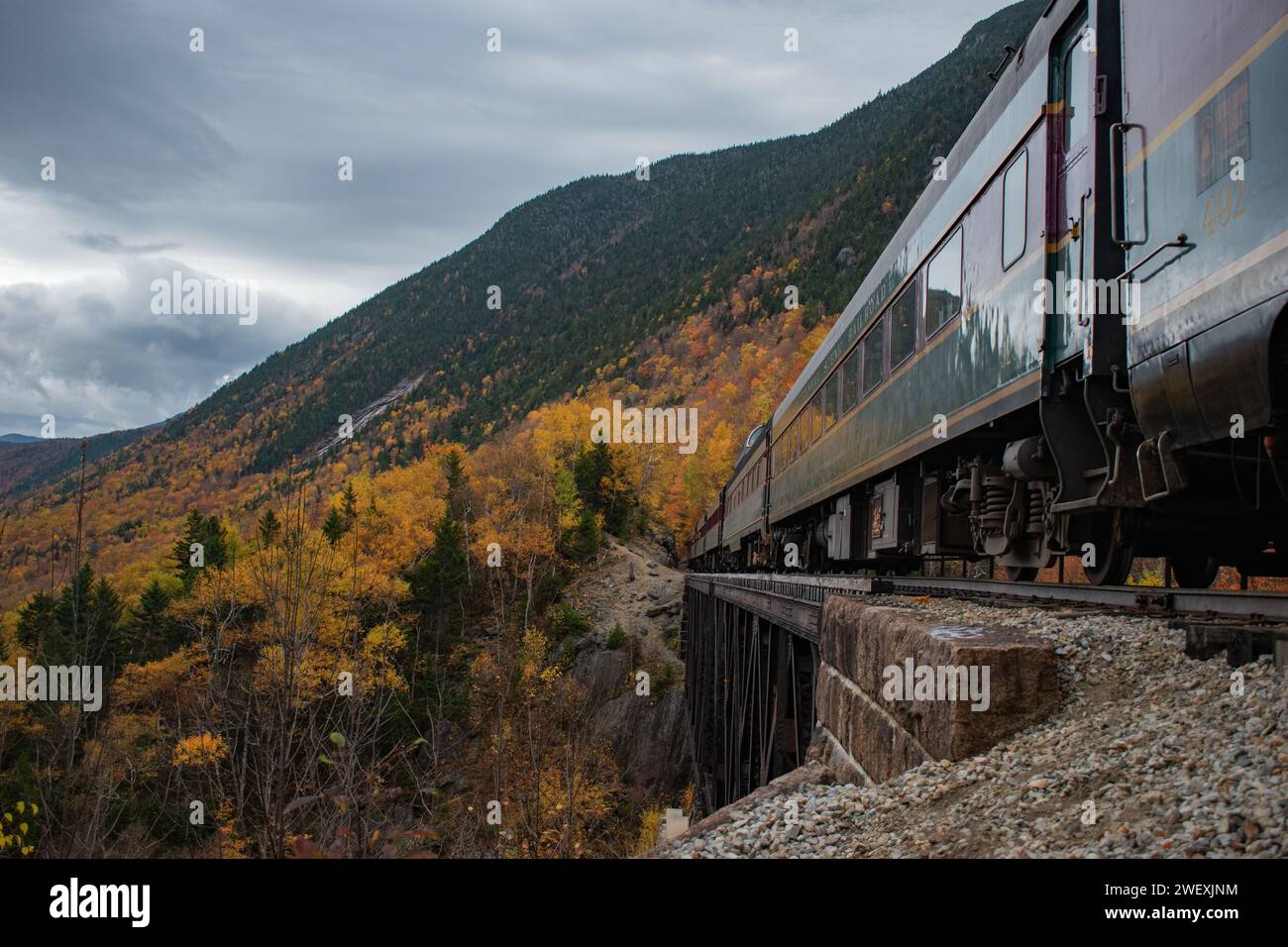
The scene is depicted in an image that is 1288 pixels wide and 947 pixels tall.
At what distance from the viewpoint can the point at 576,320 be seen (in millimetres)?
151875

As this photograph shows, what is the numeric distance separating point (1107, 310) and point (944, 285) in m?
2.88

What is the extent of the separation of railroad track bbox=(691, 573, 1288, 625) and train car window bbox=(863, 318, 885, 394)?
247cm

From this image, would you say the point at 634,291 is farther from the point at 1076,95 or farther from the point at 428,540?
the point at 1076,95

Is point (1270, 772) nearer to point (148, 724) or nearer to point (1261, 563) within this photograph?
point (1261, 563)

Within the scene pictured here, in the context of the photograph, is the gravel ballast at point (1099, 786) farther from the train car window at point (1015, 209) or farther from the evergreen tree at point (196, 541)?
the evergreen tree at point (196, 541)

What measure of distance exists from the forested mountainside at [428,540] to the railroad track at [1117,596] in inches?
121

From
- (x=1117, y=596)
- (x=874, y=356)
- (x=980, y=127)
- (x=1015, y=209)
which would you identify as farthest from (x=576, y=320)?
(x=1117, y=596)

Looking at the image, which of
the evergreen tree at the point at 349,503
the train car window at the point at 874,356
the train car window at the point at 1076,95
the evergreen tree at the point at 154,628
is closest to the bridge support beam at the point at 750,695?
the train car window at the point at 874,356

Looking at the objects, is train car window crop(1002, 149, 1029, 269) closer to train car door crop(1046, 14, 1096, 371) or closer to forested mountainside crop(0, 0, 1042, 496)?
train car door crop(1046, 14, 1096, 371)

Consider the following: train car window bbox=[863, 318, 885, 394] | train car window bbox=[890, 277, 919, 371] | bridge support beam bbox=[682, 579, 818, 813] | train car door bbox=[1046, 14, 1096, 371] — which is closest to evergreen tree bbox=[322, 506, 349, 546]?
bridge support beam bbox=[682, 579, 818, 813]

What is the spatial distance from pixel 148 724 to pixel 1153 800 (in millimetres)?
26463

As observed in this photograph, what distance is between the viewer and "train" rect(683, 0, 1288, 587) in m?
3.93
